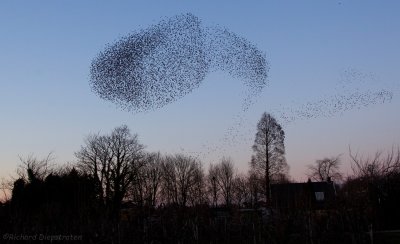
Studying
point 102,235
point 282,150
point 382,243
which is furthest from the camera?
point 282,150

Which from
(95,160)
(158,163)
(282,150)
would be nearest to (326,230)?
(282,150)

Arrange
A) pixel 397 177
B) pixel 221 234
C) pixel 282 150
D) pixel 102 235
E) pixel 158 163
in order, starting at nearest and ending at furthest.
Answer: pixel 102 235 < pixel 221 234 < pixel 397 177 < pixel 282 150 < pixel 158 163

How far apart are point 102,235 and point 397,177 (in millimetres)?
22275

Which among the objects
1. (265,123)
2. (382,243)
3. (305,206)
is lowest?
(382,243)

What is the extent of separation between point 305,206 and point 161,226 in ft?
28.9

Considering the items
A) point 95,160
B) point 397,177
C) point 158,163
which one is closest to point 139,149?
point 95,160

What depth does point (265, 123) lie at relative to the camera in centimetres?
8606

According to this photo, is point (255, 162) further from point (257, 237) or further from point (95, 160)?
point (257, 237)

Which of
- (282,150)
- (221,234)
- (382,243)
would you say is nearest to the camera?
(382,243)

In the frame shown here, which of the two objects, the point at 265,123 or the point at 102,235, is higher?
the point at 265,123

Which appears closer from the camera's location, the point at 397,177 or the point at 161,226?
the point at 161,226

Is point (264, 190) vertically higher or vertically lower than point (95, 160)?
lower

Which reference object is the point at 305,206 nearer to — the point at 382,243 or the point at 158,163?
the point at 382,243

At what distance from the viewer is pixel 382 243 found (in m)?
27.9
